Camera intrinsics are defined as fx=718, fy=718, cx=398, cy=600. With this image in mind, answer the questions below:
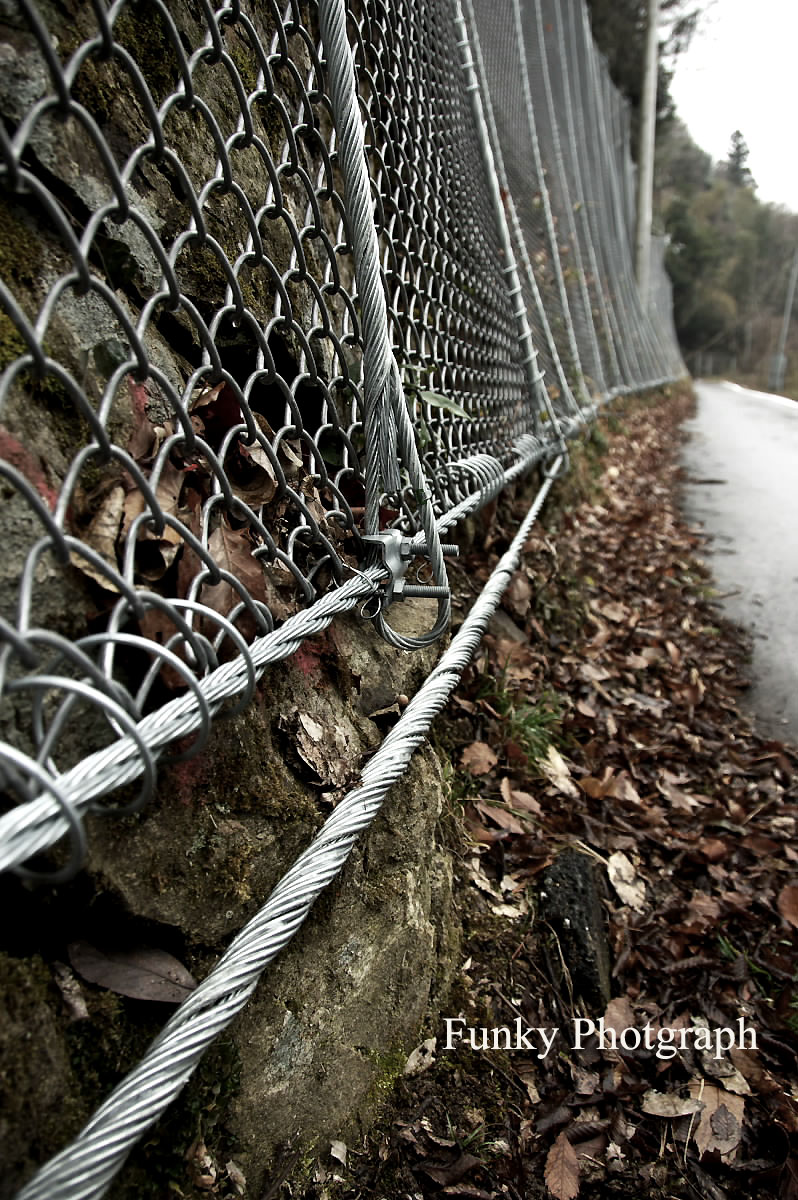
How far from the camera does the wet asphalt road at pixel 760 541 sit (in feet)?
11.0

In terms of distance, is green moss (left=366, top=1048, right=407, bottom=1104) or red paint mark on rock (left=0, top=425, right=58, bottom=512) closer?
red paint mark on rock (left=0, top=425, right=58, bottom=512)

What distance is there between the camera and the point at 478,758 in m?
2.27

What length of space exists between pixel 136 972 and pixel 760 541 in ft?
16.4

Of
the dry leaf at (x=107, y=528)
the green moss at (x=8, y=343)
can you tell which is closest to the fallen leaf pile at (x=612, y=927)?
the dry leaf at (x=107, y=528)

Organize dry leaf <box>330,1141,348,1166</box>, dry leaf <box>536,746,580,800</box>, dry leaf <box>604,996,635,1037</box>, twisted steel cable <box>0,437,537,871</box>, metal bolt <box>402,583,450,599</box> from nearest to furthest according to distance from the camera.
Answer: twisted steel cable <box>0,437,537,871</box>, dry leaf <box>330,1141,348,1166</box>, metal bolt <box>402,583,450,599</box>, dry leaf <box>604,996,635,1037</box>, dry leaf <box>536,746,580,800</box>

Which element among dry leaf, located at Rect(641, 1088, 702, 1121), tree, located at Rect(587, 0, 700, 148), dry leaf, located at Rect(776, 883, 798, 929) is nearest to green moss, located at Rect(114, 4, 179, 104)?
dry leaf, located at Rect(641, 1088, 702, 1121)

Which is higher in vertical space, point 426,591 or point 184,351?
point 184,351

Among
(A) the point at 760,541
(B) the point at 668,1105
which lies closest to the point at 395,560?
(B) the point at 668,1105

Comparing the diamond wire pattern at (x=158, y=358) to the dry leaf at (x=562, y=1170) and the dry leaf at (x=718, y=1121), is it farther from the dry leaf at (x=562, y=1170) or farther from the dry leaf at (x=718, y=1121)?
the dry leaf at (x=718, y=1121)

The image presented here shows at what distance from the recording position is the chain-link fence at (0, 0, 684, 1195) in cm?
83

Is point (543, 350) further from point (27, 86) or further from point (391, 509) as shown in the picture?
point (27, 86)

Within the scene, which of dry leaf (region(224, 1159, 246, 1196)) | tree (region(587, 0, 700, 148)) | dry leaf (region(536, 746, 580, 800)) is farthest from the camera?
tree (region(587, 0, 700, 148))

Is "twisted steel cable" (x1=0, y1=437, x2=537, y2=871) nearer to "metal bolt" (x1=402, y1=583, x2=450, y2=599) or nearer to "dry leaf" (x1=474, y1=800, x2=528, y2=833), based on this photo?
"metal bolt" (x1=402, y1=583, x2=450, y2=599)

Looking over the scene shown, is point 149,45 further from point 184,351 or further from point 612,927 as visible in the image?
point 612,927
